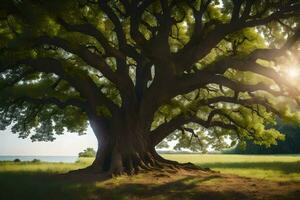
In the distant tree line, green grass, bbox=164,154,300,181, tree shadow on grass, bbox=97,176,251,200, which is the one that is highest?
the distant tree line

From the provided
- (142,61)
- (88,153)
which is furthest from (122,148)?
(88,153)

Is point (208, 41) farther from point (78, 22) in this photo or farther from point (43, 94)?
point (43, 94)

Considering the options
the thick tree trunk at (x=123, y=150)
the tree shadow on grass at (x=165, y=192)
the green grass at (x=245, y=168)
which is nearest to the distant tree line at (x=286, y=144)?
the green grass at (x=245, y=168)

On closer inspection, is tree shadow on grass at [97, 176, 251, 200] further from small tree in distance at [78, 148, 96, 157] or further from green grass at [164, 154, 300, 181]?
small tree in distance at [78, 148, 96, 157]

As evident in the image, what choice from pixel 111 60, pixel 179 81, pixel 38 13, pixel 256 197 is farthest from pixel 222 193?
pixel 111 60

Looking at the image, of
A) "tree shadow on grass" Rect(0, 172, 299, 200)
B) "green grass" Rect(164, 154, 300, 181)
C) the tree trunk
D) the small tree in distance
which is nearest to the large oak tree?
the tree trunk

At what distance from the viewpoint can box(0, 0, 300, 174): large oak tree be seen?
64.7ft

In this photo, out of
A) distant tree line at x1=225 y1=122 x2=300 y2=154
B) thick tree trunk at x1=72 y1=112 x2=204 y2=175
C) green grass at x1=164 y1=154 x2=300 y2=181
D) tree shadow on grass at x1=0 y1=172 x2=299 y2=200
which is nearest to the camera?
tree shadow on grass at x1=0 y1=172 x2=299 y2=200

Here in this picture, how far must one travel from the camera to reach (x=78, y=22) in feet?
67.3

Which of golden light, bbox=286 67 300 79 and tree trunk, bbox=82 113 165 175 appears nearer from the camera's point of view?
tree trunk, bbox=82 113 165 175

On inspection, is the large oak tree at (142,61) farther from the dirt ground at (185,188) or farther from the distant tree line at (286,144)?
the distant tree line at (286,144)

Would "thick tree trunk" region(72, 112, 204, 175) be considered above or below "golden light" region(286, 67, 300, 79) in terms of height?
below

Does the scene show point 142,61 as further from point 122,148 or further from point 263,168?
point 263,168

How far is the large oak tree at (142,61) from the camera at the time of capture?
64.7 feet
